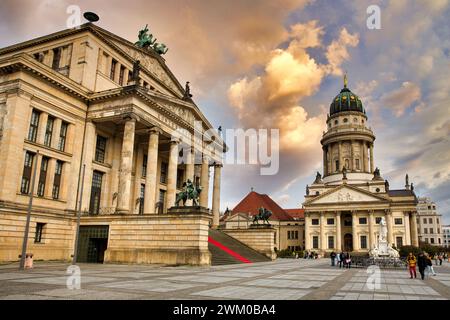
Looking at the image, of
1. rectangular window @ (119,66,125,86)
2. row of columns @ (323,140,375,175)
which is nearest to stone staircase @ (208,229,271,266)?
rectangular window @ (119,66,125,86)

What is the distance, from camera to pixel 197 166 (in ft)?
179

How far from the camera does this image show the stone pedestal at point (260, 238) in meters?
44.7

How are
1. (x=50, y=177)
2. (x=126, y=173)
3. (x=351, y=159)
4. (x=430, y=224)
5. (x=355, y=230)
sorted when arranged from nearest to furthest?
(x=50, y=177) → (x=126, y=173) → (x=355, y=230) → (x=351, y=159) → (x=430, y=224)

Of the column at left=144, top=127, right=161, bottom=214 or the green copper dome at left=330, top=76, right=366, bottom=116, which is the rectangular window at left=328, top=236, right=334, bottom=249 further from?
the column at left=144, top=127, right=161, bottom=214

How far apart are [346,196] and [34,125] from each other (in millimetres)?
76890

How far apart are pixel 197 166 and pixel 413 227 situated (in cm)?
6309

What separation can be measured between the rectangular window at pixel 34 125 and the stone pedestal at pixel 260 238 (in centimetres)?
2659

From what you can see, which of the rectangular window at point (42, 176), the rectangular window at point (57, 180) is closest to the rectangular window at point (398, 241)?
the rectangular window at point (57, 180)

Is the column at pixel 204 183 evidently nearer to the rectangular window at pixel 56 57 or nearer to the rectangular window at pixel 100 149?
the rectangular window at pixel 100 149

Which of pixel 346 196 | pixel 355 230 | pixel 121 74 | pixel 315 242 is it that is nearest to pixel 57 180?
pixel 121 74

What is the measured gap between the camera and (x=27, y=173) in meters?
30.2

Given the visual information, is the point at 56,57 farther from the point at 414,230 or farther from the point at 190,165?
the point at 414,230

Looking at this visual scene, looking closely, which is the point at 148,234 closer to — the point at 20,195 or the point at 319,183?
the point at 20,195
